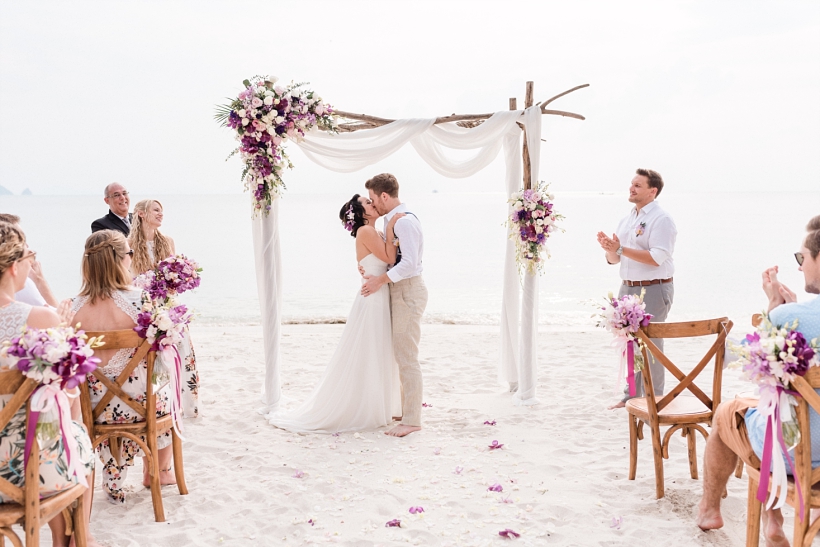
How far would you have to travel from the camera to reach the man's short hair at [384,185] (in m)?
5.63

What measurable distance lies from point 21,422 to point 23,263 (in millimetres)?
771

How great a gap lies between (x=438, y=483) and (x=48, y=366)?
2.82 meters

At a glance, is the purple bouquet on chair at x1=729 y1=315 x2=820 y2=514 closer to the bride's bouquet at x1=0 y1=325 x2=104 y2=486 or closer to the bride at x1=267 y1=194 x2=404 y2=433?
the bride's bouquet at x1=0 y1=325 x2=104 y2=486

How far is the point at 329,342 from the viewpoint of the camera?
9.98 meters

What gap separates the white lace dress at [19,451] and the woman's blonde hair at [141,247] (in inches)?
110

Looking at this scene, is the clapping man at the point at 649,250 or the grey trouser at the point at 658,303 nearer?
the clapping man at the point at 649,250

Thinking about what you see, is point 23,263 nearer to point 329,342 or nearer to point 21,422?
point 21,422

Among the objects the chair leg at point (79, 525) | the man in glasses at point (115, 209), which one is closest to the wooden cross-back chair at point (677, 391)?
the chair leg at point (79, 525)

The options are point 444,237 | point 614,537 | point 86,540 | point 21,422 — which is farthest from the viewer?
point 444,237

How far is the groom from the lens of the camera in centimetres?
564

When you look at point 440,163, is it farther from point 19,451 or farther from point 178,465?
point 19,451

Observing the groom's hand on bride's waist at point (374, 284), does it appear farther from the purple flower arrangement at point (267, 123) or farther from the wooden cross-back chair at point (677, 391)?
the wooden cross-back chair at point (677, 391)

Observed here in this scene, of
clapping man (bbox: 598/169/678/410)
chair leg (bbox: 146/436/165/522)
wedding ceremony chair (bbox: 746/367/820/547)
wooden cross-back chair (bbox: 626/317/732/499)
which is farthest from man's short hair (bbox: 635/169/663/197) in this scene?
chair leg (bbox: 146/436/165/522)

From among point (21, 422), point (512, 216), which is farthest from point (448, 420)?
point (21, 422)
